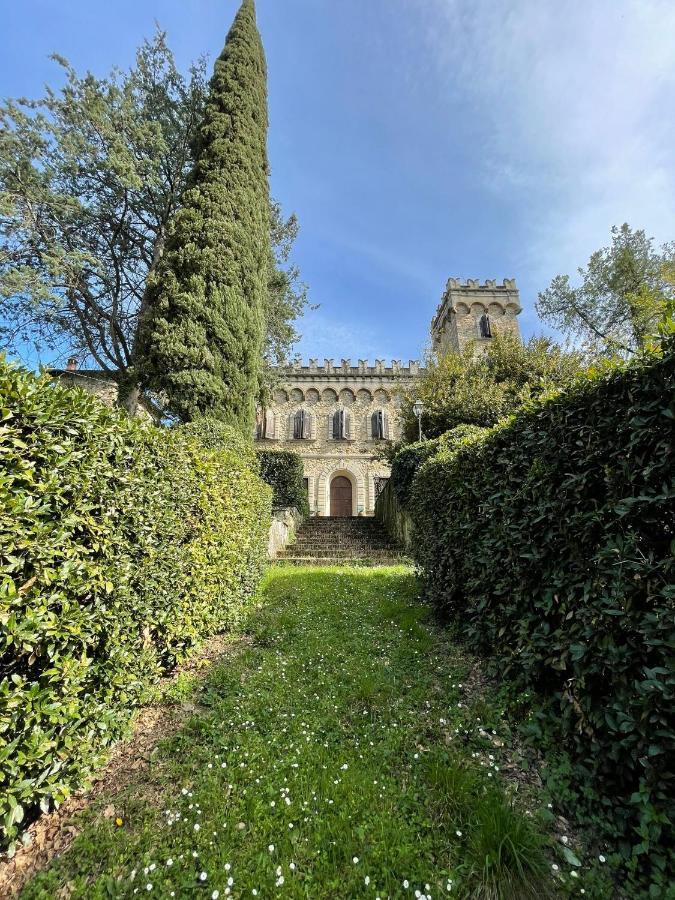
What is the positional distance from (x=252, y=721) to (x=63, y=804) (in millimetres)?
1190

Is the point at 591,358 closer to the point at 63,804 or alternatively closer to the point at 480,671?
the point at 480,671

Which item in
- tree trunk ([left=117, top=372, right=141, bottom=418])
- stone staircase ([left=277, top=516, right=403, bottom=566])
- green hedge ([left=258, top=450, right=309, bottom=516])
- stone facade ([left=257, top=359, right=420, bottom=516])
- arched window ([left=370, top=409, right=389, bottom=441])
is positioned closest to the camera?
stone staircase ([left=277, top=516, right=403, bottom=566])

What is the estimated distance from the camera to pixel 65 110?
10.7m

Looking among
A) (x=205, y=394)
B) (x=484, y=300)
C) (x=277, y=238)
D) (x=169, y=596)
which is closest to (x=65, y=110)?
(x=277, y=238)

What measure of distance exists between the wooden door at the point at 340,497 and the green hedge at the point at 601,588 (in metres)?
20.3

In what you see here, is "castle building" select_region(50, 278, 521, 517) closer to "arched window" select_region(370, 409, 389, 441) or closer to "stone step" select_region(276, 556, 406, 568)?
"arched window" select_region(370, 409, 389, 441)

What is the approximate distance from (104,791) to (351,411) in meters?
22.7

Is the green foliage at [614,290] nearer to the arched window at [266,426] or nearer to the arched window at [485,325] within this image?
the arched window at [485,325]

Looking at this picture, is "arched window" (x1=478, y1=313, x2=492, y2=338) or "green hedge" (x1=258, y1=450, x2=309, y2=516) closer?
"green hedge" (x1=258, y1=450, x2=309, y2=516)

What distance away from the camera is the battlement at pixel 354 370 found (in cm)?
2459

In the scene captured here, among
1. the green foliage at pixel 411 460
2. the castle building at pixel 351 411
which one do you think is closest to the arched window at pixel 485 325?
the castle building at pixel 351 411

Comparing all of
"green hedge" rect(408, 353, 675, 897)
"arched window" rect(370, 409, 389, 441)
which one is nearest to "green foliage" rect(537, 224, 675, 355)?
"arched window" rect(370, 409, 389, 441)

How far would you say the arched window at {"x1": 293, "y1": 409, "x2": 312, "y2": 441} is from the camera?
941 inches

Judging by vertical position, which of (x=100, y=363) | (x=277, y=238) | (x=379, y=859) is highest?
(x=277, y=238)
